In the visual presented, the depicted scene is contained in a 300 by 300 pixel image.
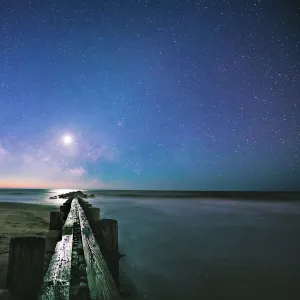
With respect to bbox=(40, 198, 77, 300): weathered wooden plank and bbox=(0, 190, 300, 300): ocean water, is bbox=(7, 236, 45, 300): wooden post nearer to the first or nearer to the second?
bbox=(40, 198, 77, 300): weathered wooden plank

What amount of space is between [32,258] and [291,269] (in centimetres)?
794

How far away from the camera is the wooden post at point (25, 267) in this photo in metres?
1.98

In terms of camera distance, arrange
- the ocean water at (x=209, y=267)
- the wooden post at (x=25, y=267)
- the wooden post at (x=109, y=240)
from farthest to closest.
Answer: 1. the ocean water at (x=209, y=267)
2. the wooden post at (x=109, y=240)
3. the wooden post at (x=25, y=267)

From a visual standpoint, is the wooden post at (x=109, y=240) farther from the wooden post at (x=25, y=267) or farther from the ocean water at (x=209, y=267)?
the ocean water at (x=209, y=267)

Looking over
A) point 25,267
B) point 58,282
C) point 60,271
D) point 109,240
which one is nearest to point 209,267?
point 109,240

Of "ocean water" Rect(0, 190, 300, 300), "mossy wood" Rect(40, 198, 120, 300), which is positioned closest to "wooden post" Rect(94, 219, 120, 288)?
"mossy wood" Rect(40, 198, 120, 300)

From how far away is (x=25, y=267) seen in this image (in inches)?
78.1

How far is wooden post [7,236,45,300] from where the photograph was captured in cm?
198

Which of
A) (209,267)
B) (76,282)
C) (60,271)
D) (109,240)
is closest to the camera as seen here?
(76,282)

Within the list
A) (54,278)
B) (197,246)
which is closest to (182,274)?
(197,246)

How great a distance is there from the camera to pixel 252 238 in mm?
11539

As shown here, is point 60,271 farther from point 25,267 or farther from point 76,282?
point 25,267

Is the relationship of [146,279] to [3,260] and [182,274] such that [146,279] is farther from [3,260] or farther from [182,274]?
[3,260]

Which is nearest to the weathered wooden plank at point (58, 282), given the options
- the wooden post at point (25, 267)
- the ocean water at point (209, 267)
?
the wooden post at point (25, 267)
